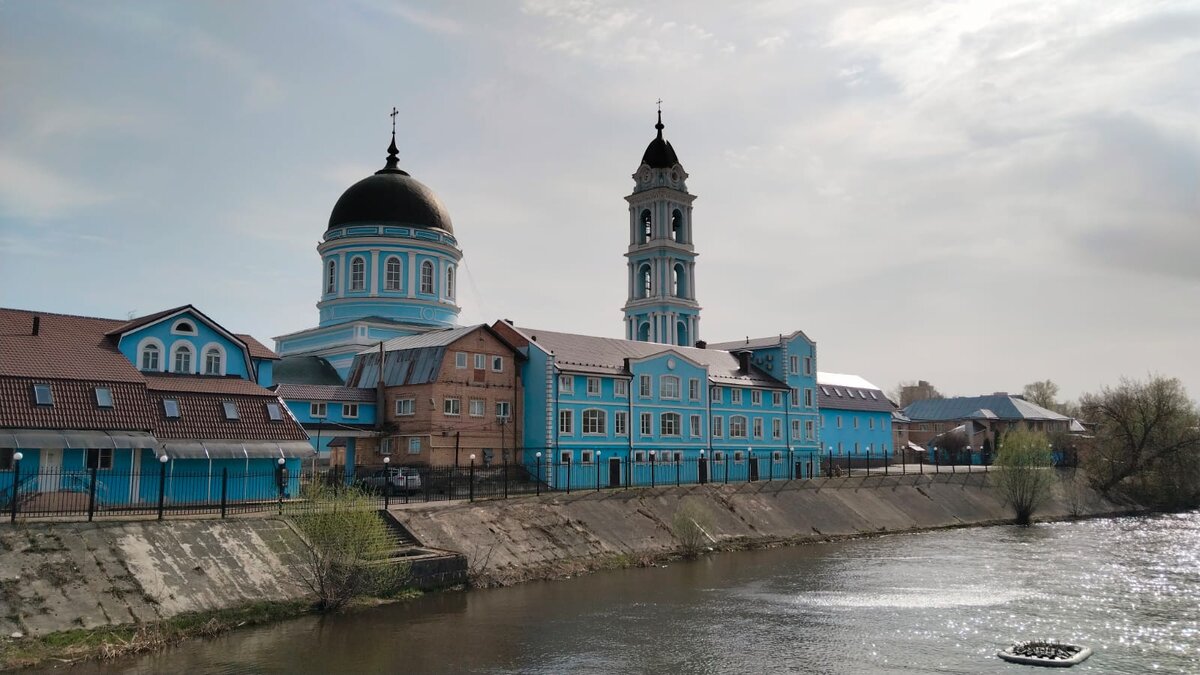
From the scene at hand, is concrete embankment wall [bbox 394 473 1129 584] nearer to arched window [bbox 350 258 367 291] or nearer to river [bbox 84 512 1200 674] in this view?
river [bbox 84 512 1200 674]

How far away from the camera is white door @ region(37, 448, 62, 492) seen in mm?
30141

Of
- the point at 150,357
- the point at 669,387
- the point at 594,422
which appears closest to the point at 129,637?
the point at 150,357

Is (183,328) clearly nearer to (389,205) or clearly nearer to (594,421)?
(594,421)

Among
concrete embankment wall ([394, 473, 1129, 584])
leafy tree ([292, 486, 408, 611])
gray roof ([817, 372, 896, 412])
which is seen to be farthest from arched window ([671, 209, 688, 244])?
leafy tree ([292, 486, 408, 611])

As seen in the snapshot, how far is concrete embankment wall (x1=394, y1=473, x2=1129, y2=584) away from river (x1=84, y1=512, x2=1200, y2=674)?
202 centimetres

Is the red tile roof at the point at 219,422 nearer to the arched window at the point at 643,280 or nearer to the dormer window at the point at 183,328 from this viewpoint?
the dormer window at the point at 183,328

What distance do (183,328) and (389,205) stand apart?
30085 mm

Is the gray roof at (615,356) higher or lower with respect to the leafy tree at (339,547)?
higher

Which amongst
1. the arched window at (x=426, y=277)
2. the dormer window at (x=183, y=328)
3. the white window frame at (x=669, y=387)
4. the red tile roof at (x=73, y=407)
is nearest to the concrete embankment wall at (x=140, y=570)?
the red tile roof at (x=73, y=407)

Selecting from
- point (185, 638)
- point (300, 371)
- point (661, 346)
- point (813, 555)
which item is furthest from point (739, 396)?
point (185, 638)

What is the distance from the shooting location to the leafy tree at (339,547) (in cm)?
2670

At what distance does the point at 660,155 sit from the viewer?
292 ft

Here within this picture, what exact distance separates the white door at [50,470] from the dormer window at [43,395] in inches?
63.6

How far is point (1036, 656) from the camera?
21.6 m
